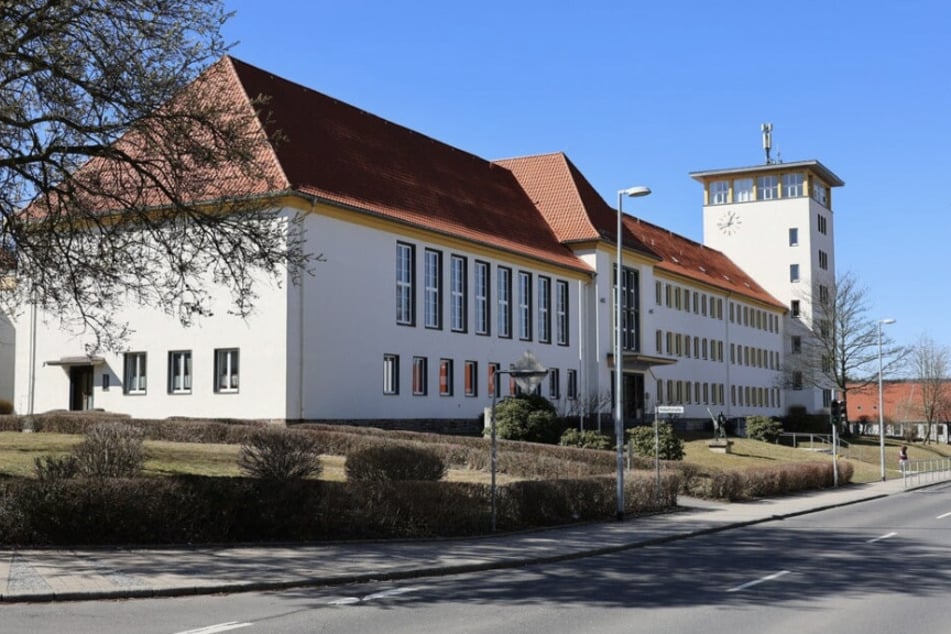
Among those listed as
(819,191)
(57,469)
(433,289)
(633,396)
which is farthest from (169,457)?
(819,191)

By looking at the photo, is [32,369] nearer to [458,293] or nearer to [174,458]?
[458,293]

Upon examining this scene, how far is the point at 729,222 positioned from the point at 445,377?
54993mm

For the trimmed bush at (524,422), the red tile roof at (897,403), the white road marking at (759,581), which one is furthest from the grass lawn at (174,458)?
the red tile roof at (897,403)

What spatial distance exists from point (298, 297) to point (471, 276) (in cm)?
1161

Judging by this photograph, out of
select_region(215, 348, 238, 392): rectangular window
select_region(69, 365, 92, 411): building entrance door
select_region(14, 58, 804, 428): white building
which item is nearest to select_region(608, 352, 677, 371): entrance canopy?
select_region(14, 58, 804, 428): white building

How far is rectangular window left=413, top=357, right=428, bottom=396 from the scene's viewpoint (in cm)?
4303

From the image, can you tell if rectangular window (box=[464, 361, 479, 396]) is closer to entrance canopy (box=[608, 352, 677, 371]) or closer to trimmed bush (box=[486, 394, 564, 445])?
trimmed bush (box=[486, 394, 564, 445])

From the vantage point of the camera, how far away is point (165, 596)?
1272cm

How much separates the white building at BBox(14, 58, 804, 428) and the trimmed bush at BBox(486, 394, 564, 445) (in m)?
2.10

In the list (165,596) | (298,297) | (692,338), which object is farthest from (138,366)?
(692,338)

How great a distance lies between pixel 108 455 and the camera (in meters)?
18.8

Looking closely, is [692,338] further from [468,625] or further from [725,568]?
[468,625]

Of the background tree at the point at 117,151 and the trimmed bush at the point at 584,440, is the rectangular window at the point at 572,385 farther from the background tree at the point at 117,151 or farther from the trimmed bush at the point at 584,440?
the background tree at the point at 117,151

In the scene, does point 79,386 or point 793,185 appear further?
point 793,185
